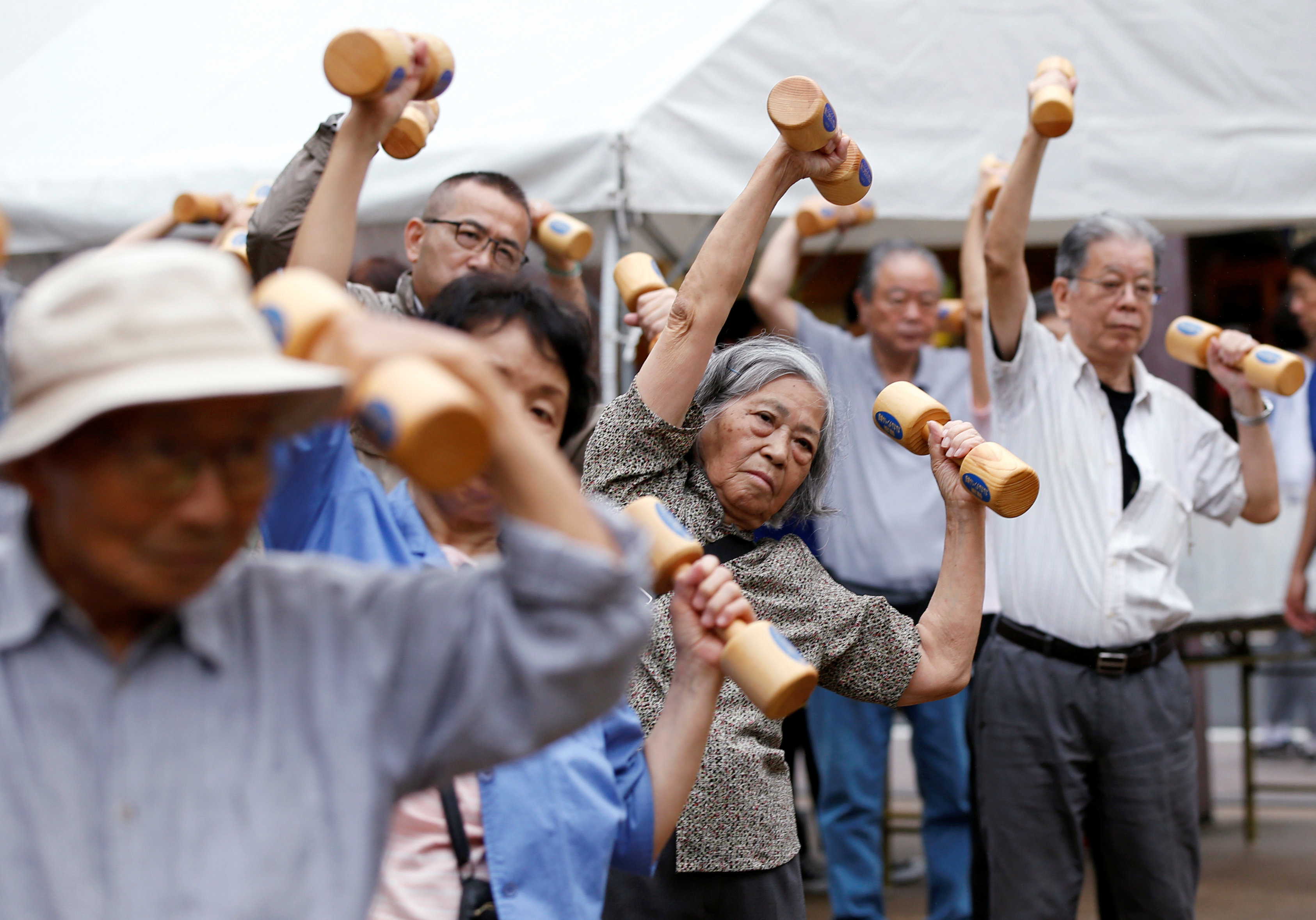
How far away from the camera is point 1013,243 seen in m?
3.33

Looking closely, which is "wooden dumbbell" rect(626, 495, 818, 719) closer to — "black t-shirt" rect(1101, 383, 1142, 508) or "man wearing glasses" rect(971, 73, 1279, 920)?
"man wearing glasses" rect(971, 73, 1279, 920)

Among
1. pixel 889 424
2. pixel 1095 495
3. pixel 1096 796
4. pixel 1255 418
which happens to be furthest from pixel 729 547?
pixel 1255 418

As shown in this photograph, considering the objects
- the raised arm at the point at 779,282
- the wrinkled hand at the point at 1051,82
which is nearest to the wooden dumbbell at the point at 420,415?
the wrinkled hand at the point at 1051,82

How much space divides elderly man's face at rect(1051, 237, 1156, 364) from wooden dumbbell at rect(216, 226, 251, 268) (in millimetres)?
2162

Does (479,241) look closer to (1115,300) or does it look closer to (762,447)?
(762,447)

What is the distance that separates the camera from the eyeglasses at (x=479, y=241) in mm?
3227

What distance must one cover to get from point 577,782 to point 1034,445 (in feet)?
7.60

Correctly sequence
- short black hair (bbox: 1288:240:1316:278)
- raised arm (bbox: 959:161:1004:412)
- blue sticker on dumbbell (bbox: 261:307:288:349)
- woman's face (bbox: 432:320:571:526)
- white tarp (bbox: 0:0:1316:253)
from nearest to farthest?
blue sticker on dumbbell (bbox: 261:307:288:349), woman's face (bbox: 432:320:571:526), white tarp (bbox: 0:0:1316:253), raised arm (bbox: 959:161:1004:412), short black hair (bbox: 1288:240:1316:278)

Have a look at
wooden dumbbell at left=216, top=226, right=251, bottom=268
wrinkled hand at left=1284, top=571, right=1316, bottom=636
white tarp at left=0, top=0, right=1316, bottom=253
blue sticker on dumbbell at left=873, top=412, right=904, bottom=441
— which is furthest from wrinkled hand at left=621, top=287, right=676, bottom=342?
wrinkled hand at left=1284, top=571, right=1316, bottom=636

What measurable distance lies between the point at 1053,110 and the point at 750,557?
57.6 inches

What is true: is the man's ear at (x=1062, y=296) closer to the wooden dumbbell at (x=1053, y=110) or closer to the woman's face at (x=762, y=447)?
the wooden dumbbell at (x=1053, y=110)

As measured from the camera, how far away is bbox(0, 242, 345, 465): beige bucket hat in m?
0.95

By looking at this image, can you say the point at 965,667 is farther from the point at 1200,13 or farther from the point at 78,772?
the point at 1200,13

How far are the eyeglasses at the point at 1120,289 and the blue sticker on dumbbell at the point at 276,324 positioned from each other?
2886 millimetres
